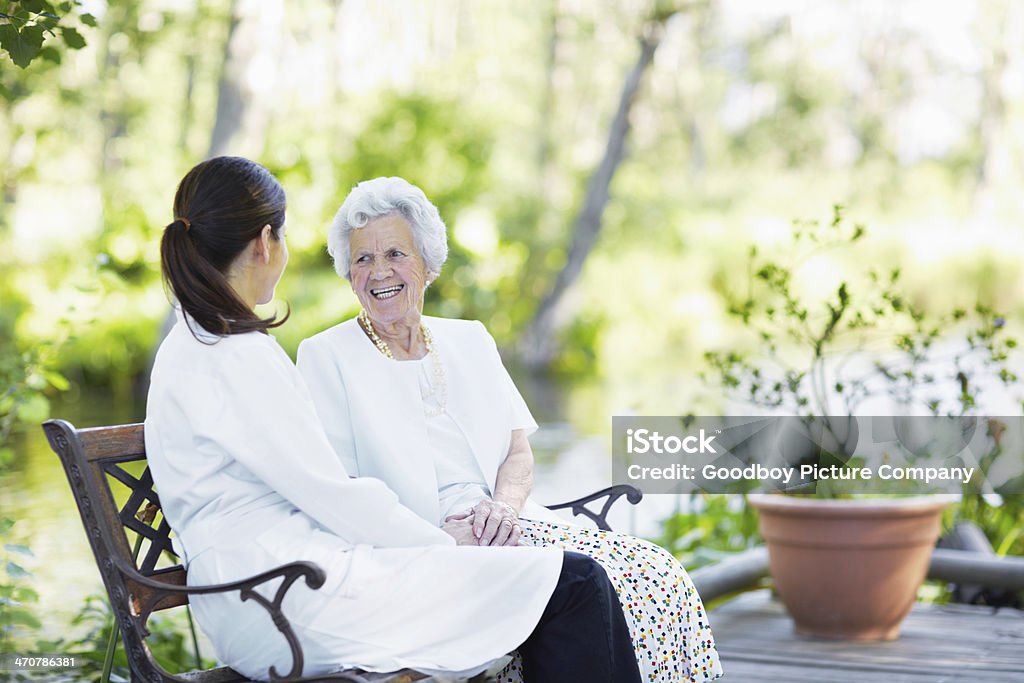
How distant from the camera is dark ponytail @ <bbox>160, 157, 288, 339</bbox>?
2.08 metres

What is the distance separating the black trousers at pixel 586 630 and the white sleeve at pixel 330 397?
55 cm

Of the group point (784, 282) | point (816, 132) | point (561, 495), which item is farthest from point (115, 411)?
point (816, 132)

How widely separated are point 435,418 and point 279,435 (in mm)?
729

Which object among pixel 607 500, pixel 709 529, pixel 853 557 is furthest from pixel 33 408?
pixel 709 529

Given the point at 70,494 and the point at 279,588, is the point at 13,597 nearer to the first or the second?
the point at 279,588

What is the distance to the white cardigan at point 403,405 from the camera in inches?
101

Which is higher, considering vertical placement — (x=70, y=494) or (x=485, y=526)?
(x=485, y=526)

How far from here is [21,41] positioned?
2467mm

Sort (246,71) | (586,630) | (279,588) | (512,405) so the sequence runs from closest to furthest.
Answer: (279,588), (586,630), (512,405), (246,71)

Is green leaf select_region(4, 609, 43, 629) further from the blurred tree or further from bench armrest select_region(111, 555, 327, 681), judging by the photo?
the blurred tree

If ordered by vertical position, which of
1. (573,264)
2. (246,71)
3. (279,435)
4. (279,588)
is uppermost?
(246,71)

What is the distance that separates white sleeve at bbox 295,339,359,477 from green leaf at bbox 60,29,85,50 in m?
0.90

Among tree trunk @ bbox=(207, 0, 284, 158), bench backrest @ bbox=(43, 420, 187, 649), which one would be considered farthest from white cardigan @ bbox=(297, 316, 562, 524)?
tree trunk @ bbox=(207, 0, 284, 158)

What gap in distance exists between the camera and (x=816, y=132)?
35188 mm
